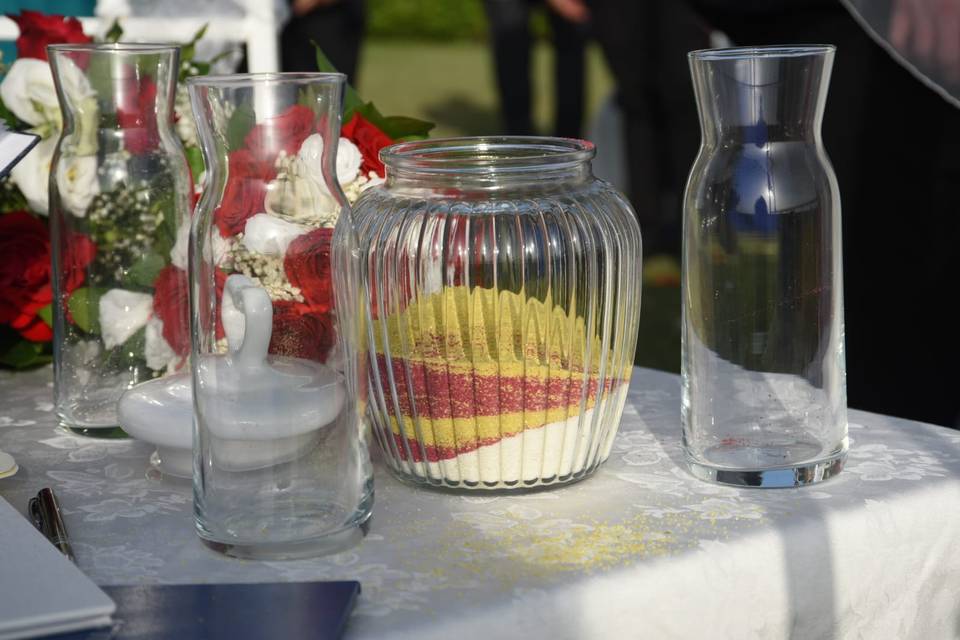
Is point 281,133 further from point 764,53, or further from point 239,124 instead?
point 764,53

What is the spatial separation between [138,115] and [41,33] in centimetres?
25

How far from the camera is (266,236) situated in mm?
698

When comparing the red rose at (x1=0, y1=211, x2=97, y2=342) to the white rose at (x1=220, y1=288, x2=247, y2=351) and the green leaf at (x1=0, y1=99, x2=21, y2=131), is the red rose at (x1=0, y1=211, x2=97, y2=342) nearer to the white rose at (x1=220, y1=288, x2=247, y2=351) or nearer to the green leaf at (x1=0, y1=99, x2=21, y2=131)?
the green leaf at (x1=0, y1=99, x2=21, y2=131)

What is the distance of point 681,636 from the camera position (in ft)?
2.23

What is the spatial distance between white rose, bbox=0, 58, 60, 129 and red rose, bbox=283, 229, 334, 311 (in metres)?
0.52

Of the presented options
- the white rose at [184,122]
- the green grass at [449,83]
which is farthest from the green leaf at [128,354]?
the green grass at [449,83]

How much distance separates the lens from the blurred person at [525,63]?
5.14 metres

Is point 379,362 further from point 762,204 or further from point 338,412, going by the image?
point 762,204

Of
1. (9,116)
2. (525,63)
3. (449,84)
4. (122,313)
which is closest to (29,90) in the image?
(9,116)

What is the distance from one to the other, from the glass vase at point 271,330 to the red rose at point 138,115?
29 centimetres

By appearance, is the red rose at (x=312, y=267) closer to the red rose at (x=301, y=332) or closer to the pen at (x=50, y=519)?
the red rose at (x=301, y=332)

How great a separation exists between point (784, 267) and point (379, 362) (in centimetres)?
28

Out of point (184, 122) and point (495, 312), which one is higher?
point (184, 122)

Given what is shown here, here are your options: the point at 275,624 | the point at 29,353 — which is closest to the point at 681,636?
the point at 275,624
